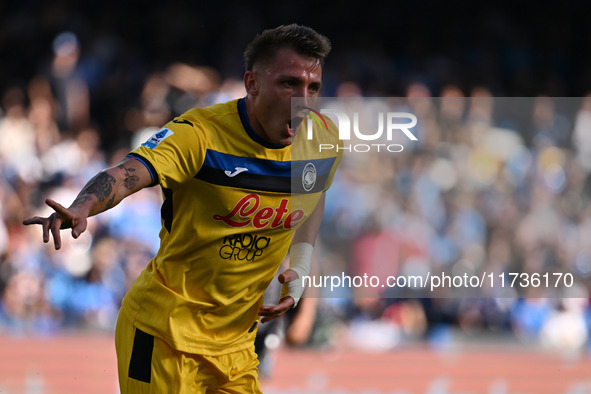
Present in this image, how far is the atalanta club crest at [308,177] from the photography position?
11.9 ft

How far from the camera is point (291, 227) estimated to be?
3648 millimetres

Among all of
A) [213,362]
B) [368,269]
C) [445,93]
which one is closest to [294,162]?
[213,362]

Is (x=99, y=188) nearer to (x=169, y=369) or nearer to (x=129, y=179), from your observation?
(x=129, y=179)

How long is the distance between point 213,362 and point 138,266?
6.35 meters

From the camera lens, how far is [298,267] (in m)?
3.73

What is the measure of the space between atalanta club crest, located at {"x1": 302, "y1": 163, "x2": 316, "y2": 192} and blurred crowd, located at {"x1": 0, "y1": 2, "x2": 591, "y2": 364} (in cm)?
58

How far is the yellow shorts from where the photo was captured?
11.1ft

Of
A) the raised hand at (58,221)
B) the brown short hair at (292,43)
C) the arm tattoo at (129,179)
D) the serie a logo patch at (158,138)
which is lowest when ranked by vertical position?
the raised hand at (58,221)

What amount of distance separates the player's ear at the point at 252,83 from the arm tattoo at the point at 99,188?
822 mm

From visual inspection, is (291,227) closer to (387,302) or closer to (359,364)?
(387,302)

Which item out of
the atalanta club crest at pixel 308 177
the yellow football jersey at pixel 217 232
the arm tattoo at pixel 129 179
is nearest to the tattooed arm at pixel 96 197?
the arm tattoo at pixel 129 179

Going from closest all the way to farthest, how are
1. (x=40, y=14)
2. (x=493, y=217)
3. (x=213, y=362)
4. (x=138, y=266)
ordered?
(x=213, y=362)
(x=493, y=217)
(x=138, y=266)
(x=40, y=14)

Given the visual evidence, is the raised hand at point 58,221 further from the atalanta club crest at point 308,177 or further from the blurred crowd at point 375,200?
the blurred crowd at point 375,200

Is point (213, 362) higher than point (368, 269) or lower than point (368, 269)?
lower
